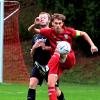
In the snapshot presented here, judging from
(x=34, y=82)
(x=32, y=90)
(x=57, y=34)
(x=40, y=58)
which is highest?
(x=57, y=34)

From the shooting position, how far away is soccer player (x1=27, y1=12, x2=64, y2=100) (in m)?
11.4

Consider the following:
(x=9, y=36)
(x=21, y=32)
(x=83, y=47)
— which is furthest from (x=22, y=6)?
(x=9, y=36)

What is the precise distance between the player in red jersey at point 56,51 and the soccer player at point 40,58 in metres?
0.26

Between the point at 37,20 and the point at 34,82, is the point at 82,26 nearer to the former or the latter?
the point at 34,82

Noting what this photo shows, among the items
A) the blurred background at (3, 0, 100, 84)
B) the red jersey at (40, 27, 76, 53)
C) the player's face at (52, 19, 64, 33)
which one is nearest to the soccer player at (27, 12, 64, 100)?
the red jersey at (40, 27, 76, 53)

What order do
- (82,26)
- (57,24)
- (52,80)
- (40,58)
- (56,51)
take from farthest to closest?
(82,26), (40,58), (57,24), (56,51), (52,80)

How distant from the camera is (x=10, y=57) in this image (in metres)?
23.2

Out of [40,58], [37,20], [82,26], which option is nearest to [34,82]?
[40,58]

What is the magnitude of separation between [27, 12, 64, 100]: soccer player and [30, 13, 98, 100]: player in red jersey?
0.26 meters

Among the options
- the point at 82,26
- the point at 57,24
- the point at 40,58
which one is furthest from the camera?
the point at 82,26

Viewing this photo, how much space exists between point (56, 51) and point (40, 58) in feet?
3.45

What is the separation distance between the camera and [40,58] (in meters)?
11.7

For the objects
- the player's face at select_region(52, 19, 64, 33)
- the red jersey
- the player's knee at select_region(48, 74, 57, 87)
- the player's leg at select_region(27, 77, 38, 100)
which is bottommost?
the player's leg at select_region(27, 77, 38, 100)

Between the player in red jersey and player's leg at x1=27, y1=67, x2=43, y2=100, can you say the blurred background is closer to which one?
player's leg at x1=27, y1=67, x2=43, y2=100
